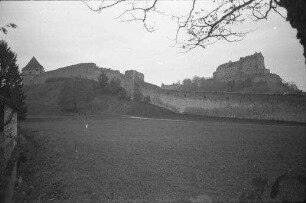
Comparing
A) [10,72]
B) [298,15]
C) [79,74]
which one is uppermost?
[79,74]

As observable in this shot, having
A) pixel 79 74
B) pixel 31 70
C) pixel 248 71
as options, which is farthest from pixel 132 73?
pixel 31 70

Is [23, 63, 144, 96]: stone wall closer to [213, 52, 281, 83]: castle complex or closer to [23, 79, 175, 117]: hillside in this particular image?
[23, 79, 175, 117]: hillside

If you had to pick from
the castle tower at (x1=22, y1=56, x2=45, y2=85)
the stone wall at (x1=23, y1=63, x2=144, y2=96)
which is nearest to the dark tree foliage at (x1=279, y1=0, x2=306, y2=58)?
the stone wall at (x1=23, y1=63, x2=144, y2=96)

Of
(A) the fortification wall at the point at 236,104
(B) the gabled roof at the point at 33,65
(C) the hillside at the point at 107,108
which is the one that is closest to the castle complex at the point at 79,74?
(B) the gabled roof at the point at 33,65

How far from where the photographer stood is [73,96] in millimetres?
36250

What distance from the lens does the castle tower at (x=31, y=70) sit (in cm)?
6750

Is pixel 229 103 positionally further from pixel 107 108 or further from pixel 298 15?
pixel 298 15

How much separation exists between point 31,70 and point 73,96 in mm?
41584

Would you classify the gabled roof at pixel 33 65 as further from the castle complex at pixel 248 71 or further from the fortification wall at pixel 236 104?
the castle complex at pixel 248 71

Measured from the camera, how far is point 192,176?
8266mm

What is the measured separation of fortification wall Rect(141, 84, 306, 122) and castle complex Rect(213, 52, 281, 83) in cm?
2900

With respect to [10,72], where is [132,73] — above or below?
above

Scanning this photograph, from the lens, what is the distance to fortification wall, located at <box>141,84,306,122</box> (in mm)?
21672

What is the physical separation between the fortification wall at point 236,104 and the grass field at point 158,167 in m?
10.4
